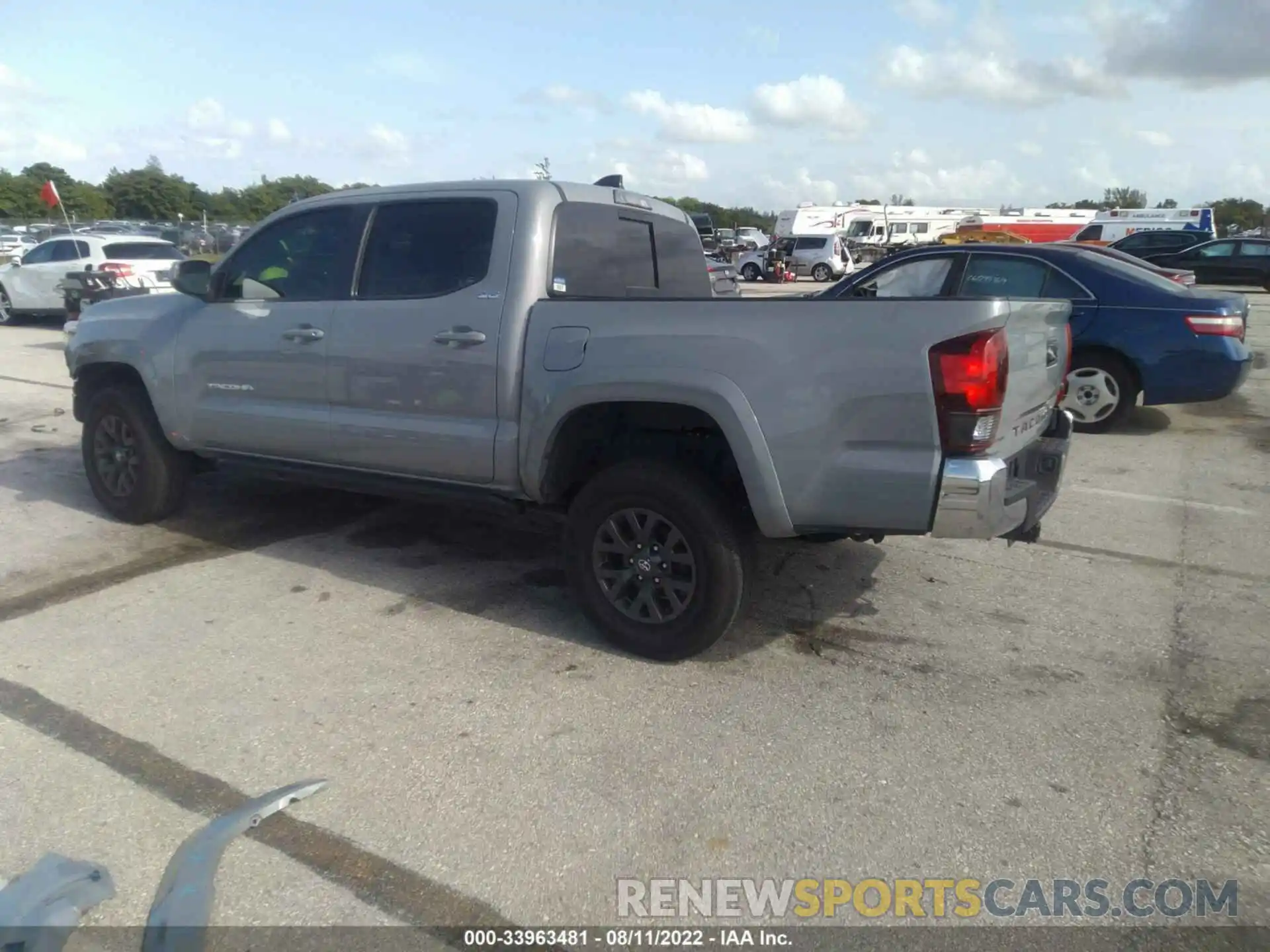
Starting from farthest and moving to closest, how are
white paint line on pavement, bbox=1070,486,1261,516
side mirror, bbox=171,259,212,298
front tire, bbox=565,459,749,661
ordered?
white paint line on pavement, bbox=1070,486,1261,516, side mirror, bbox=171,259,212,298, front tire, bbox=565,459,749,661

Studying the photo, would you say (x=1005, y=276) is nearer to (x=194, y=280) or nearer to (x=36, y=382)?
(x=194, y=280)

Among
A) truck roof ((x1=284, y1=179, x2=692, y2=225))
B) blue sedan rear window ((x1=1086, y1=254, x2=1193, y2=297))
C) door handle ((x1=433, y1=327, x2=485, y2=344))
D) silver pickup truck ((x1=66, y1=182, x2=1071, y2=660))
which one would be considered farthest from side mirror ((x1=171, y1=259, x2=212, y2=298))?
blue sedan rear window ((x1=1086, y1=254, x2=1193, y2=297))

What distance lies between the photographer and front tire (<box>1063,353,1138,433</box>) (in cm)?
848

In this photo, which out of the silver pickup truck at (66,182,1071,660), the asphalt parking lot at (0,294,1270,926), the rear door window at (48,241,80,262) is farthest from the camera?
the rear door window at (48,241,80,262)

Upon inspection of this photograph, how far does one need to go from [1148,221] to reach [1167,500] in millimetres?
41950

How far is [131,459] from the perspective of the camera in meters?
6.02

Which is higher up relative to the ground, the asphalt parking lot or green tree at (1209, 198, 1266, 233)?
green tree at (1209, 198, 1266, 233)

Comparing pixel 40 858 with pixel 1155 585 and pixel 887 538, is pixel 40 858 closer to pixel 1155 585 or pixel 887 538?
pixel 887 538

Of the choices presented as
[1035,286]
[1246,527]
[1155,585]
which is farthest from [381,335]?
[1035,286]

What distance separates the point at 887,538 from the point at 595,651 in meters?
2.23

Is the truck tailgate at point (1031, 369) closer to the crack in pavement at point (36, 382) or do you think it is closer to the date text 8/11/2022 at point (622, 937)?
the date text 8/11/2022 at point (622, 937)

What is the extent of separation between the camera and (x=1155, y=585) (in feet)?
16.9

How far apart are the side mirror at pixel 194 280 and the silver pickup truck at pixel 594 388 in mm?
16

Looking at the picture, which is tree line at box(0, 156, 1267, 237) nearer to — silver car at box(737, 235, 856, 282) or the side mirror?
silver car at box(737, 235, 856, 282)
